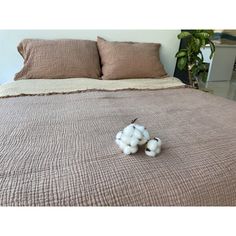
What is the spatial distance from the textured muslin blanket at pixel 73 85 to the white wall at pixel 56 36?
1.70 feet

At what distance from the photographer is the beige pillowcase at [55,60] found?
173cm

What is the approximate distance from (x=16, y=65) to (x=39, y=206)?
70.9 inches

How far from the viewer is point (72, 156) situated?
74 centimetres

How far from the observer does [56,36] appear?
2.00 m

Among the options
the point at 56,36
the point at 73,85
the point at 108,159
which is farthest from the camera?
the point at 56,36

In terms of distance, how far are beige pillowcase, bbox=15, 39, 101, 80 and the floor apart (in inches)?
97.4

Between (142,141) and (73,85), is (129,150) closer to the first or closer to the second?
(142,141)

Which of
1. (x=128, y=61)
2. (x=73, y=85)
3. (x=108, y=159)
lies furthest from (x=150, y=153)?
(x=128, y=61)

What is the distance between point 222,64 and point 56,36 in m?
3.82

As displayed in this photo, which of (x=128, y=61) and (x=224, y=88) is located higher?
(x=128, y=61)

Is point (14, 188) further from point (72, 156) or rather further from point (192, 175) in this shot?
point (192, 175)

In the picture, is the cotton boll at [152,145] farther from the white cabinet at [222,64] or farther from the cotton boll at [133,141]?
the white cabinet at [222,64]
